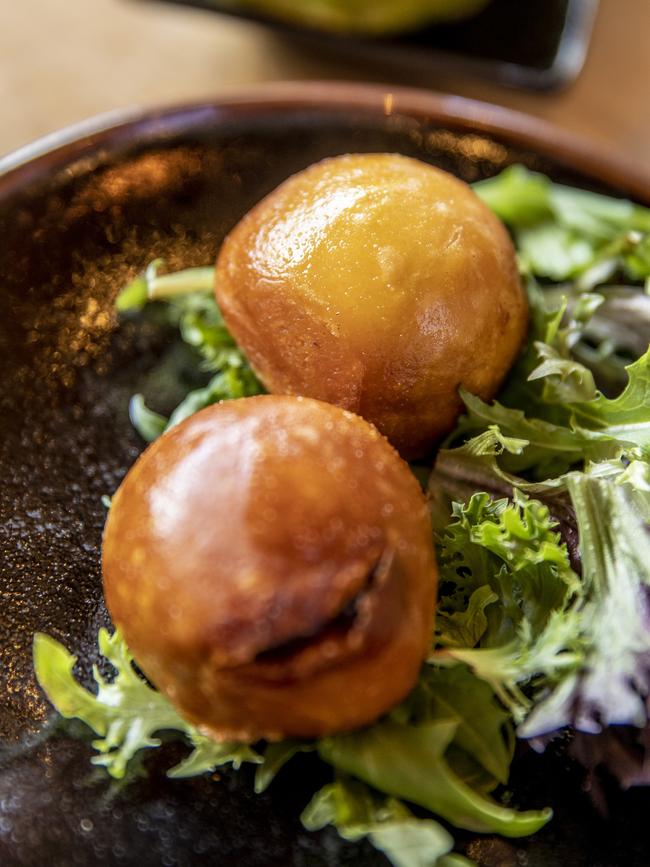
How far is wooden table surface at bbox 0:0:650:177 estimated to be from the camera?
2146 millimetres

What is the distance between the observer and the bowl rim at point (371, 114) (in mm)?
1506

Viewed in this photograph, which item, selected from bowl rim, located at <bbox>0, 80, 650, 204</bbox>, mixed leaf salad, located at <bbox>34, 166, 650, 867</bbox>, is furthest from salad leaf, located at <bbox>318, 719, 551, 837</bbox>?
bowl rim, located at <bbox>0, 80, 650, 204</bbox>

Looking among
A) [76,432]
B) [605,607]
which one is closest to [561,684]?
[605,607]

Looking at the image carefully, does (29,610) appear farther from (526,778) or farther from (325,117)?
(325,117)

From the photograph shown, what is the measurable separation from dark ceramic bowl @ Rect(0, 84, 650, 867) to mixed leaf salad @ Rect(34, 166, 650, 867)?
0.04 m

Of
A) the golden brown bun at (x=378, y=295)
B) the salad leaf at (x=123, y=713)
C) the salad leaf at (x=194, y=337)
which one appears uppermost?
the golden brown bun at (x=378, y=295)

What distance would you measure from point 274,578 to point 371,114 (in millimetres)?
1039

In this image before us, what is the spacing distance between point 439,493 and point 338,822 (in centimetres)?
44

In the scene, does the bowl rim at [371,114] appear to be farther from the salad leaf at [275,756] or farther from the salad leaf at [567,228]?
the salad leaf at [275,756]

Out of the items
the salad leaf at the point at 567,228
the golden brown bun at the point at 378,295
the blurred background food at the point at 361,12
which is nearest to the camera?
the golden brown bun at the point at 378,295

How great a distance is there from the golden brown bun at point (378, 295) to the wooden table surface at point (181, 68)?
109 centimetres

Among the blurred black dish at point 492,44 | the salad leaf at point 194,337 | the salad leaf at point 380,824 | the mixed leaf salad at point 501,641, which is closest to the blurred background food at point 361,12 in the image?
the blurred black dish at point 492,44

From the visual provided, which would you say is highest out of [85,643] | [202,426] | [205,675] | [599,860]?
[202,426]

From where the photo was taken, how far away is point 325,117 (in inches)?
63.6
